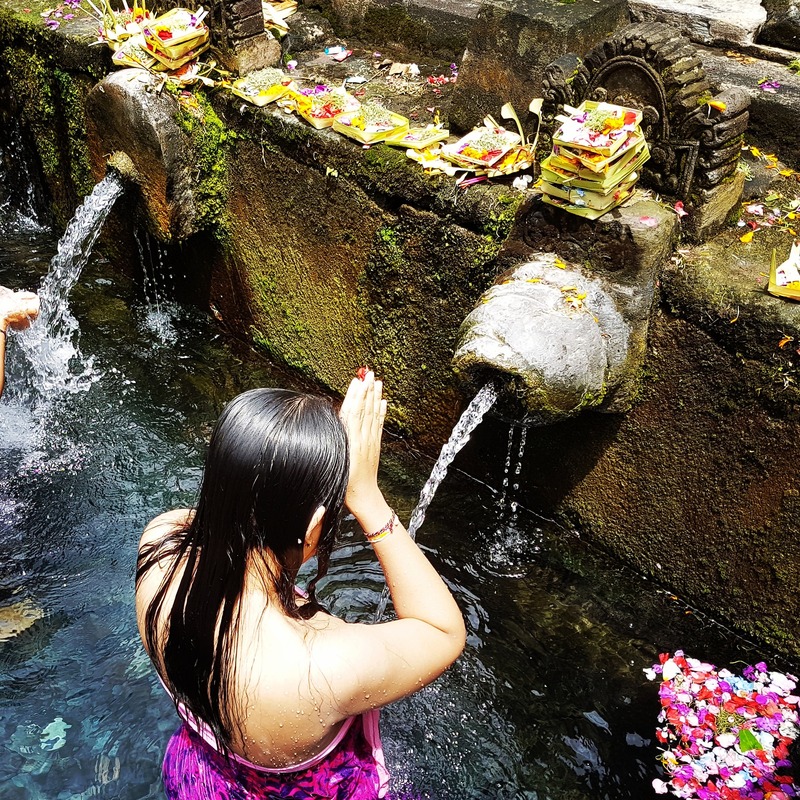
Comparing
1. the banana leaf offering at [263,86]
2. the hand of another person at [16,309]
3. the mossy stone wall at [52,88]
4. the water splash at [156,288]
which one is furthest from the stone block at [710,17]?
the hand of another person at [16,309]

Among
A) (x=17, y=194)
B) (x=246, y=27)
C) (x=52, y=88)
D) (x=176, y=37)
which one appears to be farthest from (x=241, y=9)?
(x=17, y=194)

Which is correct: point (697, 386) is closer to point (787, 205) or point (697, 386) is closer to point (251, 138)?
point (787, 205)

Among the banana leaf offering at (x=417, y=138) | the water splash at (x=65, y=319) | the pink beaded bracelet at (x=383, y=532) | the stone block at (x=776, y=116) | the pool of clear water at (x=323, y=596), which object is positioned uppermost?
the stone block at (x=776, y=116)

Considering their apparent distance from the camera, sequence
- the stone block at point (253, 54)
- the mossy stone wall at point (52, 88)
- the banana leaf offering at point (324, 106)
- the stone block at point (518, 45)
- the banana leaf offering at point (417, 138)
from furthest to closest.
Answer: the mossy stone wall at point (52, 88)
the stone block at point (253, 54)
the banana leaf offering at point (324, 106)
the banana leaf offering at point (417, 138)
the stone block at point (518, 45)

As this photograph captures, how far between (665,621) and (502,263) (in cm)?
168

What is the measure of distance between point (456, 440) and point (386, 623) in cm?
166

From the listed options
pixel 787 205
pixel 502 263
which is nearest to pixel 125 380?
pixel 502 263

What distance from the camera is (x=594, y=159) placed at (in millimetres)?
2867

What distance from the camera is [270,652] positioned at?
5.68 feet

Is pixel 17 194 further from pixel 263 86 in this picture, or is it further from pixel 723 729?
pixel 723 729

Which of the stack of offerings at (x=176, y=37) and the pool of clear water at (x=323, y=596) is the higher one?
the stack of offerings at (x=176, y=37)

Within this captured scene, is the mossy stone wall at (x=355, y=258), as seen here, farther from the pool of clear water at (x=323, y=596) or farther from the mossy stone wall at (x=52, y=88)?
the mossy stone wall at (x=52, y=88)

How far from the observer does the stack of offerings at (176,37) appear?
4.20m

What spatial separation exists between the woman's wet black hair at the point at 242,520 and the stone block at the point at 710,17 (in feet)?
12.1
